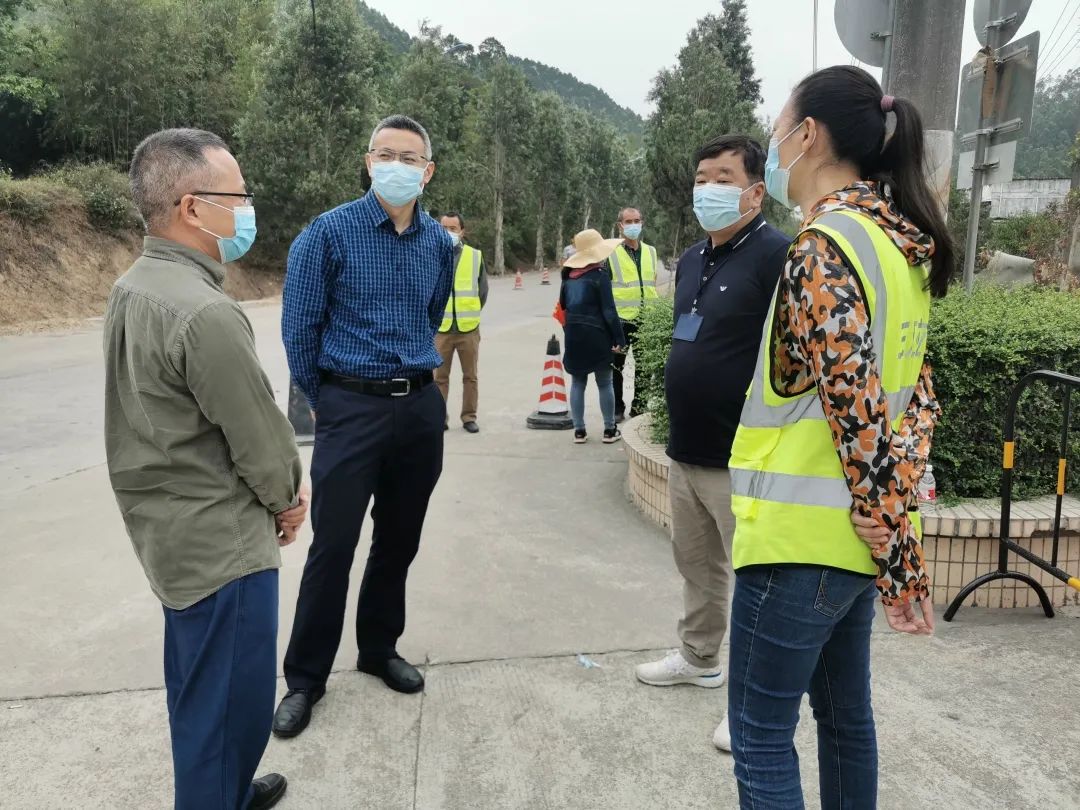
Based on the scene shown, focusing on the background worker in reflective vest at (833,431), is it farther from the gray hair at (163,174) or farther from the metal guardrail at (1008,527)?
the metal guardrail at (1008,527)

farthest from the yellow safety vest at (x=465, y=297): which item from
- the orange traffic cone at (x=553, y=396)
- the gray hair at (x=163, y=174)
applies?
the gray hair at (x=163, y=174)

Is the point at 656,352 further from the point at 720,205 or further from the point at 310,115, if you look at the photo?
the point at 310,115

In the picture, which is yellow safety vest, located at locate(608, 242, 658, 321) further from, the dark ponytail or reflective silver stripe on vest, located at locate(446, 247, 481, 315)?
the dark ponytail

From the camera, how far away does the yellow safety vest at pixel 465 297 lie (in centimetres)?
709

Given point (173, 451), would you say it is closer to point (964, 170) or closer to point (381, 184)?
point (381, 184)

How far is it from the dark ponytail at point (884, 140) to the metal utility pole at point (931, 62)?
2943mm

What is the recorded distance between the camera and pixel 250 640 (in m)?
2.02

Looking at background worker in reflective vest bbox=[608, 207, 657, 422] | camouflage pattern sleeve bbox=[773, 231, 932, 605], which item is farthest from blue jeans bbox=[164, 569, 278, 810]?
background worker in reflective vest bbox=[608, 207, 657, 422]

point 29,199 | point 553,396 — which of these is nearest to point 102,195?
point 29,199

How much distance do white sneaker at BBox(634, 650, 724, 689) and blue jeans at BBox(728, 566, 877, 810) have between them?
1.13 meters

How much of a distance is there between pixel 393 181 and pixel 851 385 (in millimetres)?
1958

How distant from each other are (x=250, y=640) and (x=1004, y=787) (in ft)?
7.45

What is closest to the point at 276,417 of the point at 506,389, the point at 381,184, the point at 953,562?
→ the point at 381,184

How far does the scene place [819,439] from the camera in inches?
63.4
